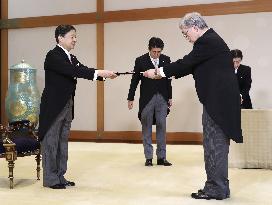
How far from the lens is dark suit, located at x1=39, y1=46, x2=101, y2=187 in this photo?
13.1ft

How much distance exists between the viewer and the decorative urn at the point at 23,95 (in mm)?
8367

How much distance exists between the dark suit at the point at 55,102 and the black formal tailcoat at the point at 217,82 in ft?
3.34

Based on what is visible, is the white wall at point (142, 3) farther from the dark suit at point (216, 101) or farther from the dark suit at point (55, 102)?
the dark suit at point (216, 101)

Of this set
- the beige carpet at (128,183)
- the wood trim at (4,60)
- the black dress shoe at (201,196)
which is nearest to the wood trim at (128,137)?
the wood trim at (4,60)

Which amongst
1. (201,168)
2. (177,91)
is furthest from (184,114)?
(201,168)

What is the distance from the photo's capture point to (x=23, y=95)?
27.7 ft

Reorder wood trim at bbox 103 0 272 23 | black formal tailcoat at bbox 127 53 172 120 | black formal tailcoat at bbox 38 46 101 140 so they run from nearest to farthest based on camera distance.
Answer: black formal tailcoat at bbox 38 46 101 140, black formal tailcoat at bbox 127 53 172 120, wood trim at bbox 103 0 272 23

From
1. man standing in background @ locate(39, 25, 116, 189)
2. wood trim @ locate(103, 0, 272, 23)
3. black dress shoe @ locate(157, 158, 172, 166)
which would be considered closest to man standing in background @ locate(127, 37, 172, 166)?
black dress shoe @ locate(157, 158, 172, 166)

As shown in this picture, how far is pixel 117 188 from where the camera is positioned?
4.02 m

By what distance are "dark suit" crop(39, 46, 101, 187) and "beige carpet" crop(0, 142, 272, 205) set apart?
0.22 metres

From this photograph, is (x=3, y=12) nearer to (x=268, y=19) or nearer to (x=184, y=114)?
(x=184, y=114)

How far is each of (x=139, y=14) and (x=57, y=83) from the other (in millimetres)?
4680

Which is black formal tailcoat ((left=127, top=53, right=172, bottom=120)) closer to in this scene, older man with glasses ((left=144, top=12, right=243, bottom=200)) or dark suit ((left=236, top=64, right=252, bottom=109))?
dark suit ((left=236, top=64, right=252, bottom=109))

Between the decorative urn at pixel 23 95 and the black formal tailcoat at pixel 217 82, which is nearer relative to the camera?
the black formal tailcoat at pixel 217 82
